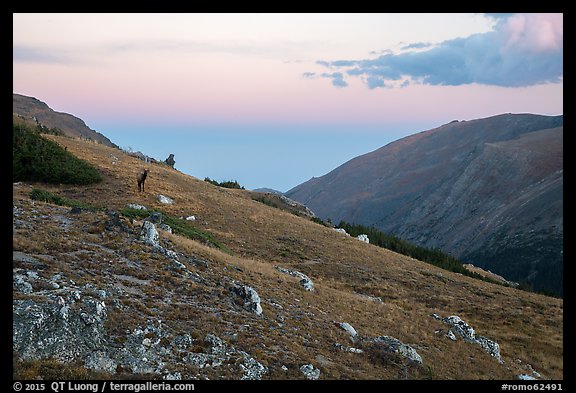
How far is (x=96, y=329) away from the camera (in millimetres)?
11281

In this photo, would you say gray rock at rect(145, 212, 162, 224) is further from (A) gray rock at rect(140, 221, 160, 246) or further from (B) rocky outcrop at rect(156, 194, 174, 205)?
(B) rocky outcrop at rect(156, 194, 174, 205)

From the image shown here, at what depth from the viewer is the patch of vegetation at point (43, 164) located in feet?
113

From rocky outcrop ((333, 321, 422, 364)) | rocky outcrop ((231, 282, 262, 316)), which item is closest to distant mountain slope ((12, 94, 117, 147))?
rocky outcrop ((231, 282, 262, 316))

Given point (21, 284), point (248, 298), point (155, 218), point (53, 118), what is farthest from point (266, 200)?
point (53, 118)

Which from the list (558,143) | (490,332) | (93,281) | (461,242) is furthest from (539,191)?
(93,281)

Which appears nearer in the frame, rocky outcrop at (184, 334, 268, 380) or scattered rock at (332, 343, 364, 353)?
rocky outcrop at (184, 334, 268, 380)

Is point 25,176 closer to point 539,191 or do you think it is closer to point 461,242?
point 461,242

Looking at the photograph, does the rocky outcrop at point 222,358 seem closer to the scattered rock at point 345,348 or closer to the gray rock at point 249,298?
the gray rock at point 249,298

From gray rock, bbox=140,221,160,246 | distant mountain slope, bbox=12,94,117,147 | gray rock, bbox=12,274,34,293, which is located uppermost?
distant mountain slope, bbox=12,94,117,147

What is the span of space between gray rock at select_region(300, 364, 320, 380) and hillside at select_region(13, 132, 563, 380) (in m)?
0.05

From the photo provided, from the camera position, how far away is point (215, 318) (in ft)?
46.3

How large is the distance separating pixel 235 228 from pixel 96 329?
88.9ft

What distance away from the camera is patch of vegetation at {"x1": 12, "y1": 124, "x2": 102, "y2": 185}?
3441 cm

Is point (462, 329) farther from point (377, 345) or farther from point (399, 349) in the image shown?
point (377, 345)
